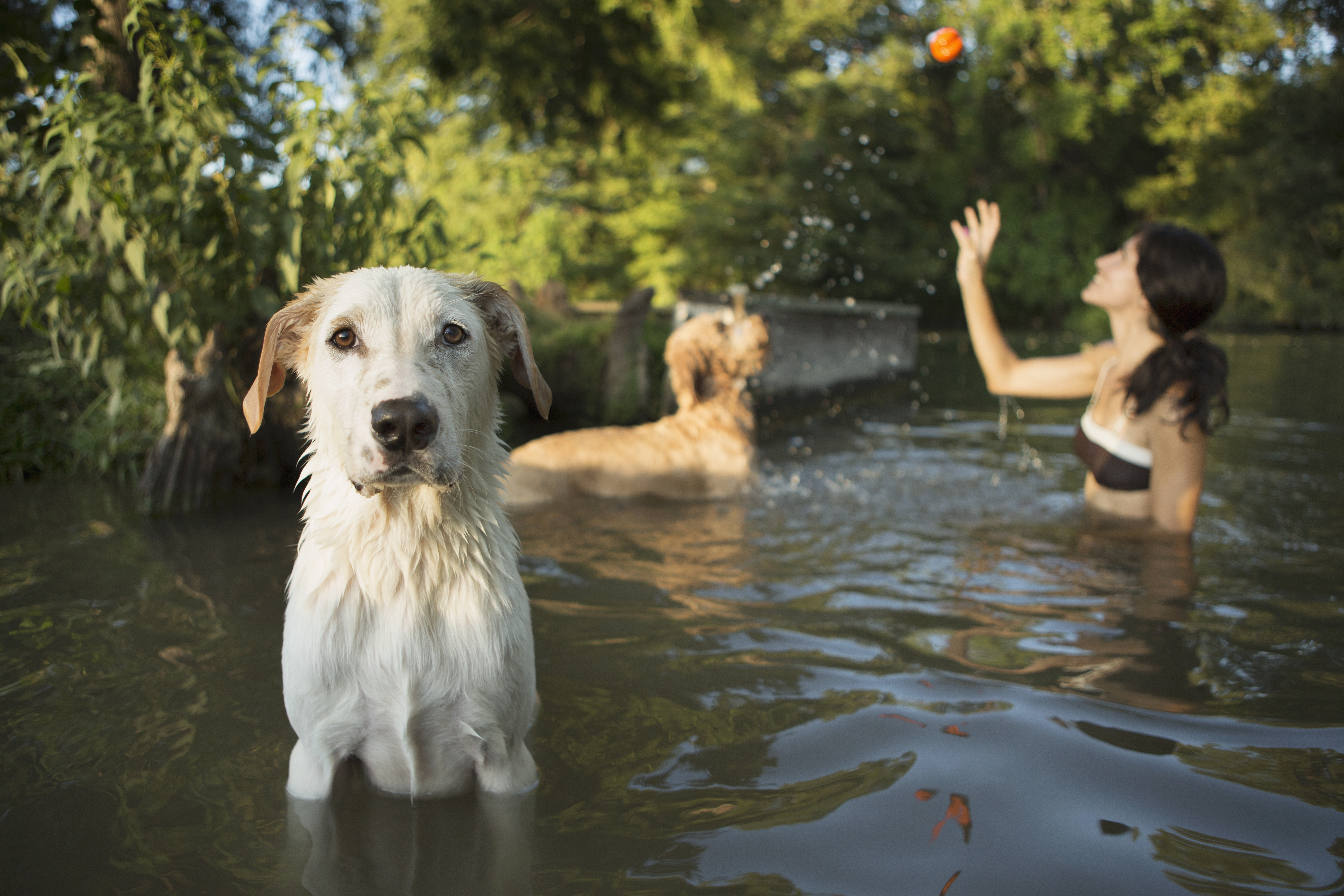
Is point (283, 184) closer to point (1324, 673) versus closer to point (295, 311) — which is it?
point (295, 311)

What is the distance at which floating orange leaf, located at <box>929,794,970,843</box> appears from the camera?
273 cm

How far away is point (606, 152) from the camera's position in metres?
24.2

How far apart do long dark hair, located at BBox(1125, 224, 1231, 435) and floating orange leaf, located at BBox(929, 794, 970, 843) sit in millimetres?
3481

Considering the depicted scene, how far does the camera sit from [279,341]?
2.75 m

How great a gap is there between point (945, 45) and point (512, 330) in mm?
4253

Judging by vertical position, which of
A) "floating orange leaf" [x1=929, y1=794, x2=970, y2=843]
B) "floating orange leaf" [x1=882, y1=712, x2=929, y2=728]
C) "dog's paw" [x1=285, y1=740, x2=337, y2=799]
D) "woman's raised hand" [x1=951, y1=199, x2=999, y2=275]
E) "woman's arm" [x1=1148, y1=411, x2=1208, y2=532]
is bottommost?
"floating orange leaf" [x1=929, y1=794, x2=970, y2=843]

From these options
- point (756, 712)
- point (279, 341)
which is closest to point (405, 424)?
point (279, 341)

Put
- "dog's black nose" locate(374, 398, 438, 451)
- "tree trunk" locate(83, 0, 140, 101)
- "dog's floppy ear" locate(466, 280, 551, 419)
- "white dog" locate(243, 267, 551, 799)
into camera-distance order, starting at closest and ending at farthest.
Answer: "dog's black nose" locate(374, 398, 438, 451) → "white dog" locate(243, 267, 551, 799) → "dog's floppy ear" locate(466, 280, 551, 419) → "tree trunk" locate(83, 0, 140, 101)

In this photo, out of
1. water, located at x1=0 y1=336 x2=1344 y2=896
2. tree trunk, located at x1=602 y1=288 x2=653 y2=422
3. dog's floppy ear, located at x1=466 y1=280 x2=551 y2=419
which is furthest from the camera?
tree trunk, located at x1=602 y1=288 x2=653 y2=422

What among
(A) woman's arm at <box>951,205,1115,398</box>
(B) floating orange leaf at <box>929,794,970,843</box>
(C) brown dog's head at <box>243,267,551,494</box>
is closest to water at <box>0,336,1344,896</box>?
(B) floating orange leaf at <box>929,794,970,843</box>

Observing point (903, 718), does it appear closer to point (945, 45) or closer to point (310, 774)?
point (310, 774)

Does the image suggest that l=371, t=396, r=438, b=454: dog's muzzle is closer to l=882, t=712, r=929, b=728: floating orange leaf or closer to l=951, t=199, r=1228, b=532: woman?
l=882, t=712, r=929, b=728: floating orange leaf

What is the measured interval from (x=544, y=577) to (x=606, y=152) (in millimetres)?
21161

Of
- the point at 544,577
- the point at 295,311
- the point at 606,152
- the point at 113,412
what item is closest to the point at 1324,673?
the point at 544,577
